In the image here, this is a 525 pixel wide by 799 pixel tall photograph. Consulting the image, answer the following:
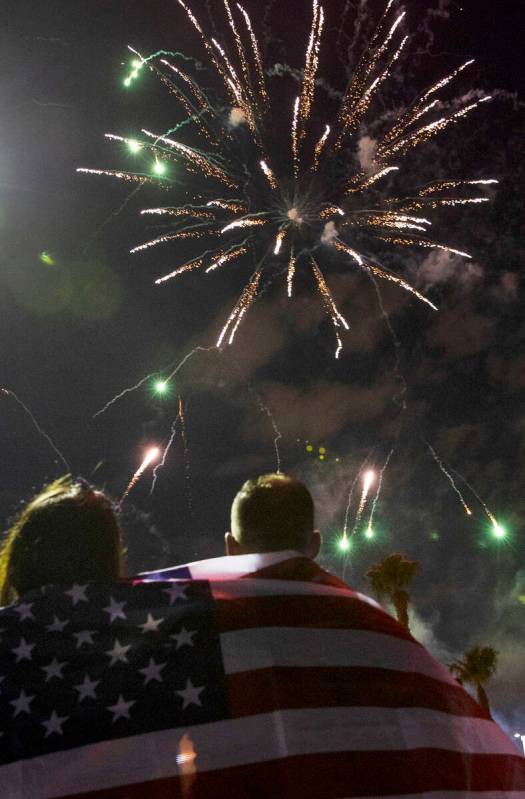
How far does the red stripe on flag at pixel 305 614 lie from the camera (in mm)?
2721

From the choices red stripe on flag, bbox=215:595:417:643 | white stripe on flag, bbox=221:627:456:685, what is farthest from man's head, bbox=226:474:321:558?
white stripe on flag, bbox=221:627:456:685

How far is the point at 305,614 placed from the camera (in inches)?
111

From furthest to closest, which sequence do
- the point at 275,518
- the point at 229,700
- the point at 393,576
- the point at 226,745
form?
the point at 393,576 < the point at 275,518 < the point at 229,700 < the point at 226,745

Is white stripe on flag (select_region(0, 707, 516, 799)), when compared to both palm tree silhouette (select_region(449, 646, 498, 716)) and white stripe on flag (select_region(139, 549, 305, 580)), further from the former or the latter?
palm tree silhouette (select_region(449, 646, 498, 716))

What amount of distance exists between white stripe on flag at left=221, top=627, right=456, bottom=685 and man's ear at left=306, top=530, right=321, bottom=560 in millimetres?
554

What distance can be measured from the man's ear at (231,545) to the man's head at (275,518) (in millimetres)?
23

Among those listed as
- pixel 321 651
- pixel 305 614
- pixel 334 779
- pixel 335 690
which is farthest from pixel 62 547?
pixel 334 779

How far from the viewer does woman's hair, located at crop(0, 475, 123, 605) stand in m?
2.79

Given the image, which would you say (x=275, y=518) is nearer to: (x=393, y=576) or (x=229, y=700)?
(x=229, y=700)

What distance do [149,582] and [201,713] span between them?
66cm

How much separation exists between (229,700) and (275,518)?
3.39 feet

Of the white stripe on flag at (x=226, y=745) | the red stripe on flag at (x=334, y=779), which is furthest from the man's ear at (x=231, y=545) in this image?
the red stripe on flag at (x=334, y=779)

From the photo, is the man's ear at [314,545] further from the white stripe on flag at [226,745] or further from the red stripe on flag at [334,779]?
the red stripe on flag at [334,779]

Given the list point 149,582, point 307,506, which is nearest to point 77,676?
point 149,582
